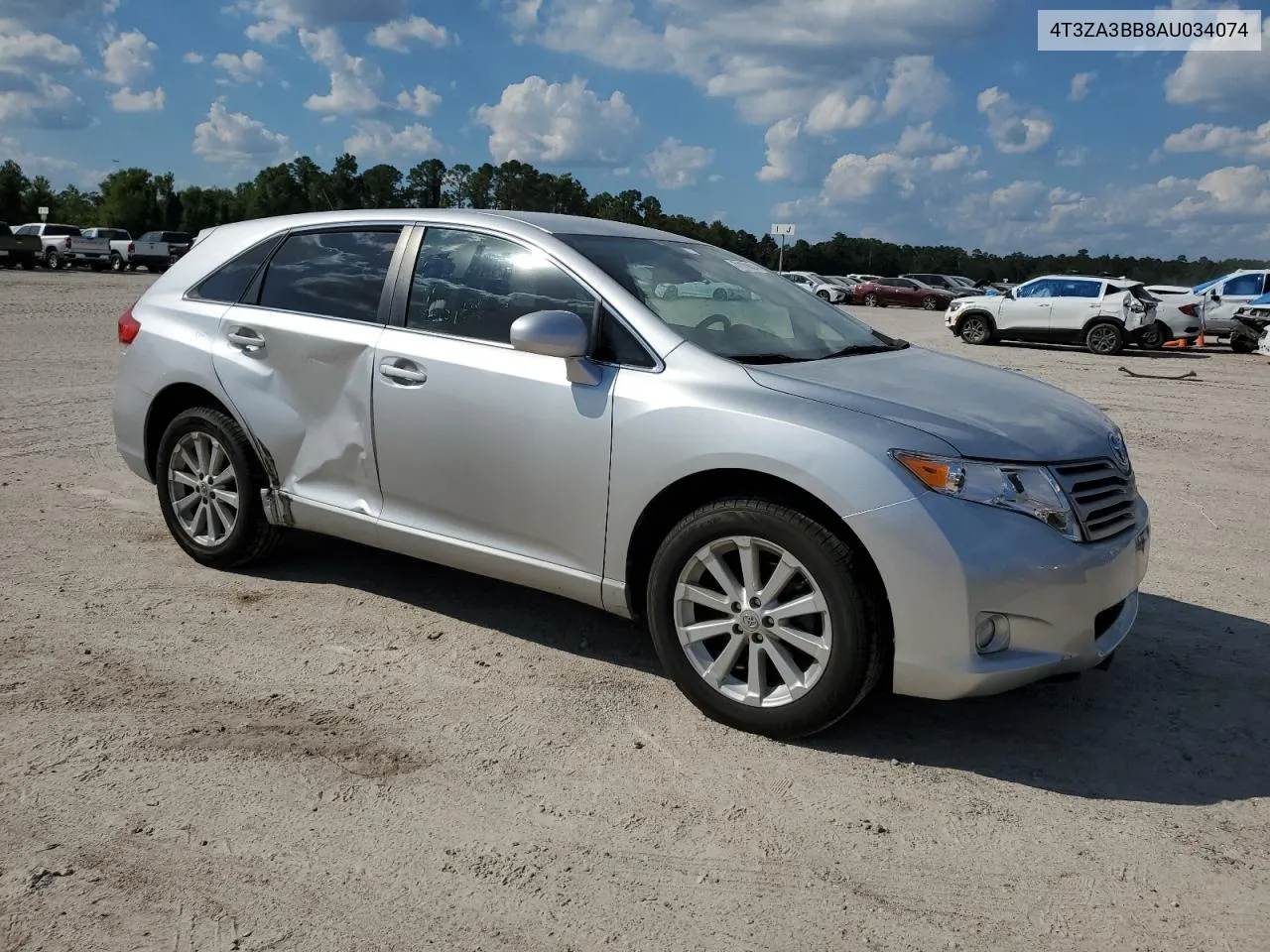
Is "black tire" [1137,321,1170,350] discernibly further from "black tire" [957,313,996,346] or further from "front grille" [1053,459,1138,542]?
"front grille" [1053,459,1138,542]

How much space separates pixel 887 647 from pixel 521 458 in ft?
4.89

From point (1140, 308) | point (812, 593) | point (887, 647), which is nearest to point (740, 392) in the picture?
point (812, 593)

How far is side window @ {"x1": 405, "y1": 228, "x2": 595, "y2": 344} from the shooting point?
4160 mm

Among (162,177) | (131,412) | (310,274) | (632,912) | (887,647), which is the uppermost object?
(162,177)

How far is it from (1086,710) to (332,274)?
3581 mm

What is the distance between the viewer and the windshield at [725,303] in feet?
13.4

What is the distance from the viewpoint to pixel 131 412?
5422 millimetres

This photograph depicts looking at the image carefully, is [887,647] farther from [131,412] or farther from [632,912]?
[131,412]

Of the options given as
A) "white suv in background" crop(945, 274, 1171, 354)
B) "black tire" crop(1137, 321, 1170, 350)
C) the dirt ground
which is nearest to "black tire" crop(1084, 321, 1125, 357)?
"white suv in background" crop(945, 274, 1171, 354)

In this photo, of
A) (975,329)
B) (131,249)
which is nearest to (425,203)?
(131,249)

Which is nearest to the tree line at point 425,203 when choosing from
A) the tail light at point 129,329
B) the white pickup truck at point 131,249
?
the white pickup truck at point 131,249

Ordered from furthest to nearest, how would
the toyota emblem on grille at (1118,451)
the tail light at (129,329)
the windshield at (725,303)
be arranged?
the tail light at (129,329) → the windshield at (725,303) → the toyota emblem on grille at (1118,451)

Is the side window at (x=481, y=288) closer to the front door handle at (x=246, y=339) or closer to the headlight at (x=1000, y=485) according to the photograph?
the front door handle at (x=246, y=339)

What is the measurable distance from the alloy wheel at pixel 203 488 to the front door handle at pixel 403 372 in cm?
110
